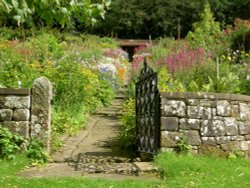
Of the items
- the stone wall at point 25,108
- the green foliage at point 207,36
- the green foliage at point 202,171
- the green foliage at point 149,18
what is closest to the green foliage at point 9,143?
the stone wall at point 25,108

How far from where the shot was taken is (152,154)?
23.3 ft

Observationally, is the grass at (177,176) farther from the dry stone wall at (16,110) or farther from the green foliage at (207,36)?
the green foliage at (207,36)

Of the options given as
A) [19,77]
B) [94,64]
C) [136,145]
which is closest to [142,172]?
[136,145]

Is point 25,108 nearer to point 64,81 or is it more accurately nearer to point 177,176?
point 177,176

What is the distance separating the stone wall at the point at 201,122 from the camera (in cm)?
704

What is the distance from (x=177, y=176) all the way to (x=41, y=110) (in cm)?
225

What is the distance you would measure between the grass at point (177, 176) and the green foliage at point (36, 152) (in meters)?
0.13

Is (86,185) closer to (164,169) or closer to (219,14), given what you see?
(164,169)

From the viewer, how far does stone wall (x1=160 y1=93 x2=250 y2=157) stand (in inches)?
277

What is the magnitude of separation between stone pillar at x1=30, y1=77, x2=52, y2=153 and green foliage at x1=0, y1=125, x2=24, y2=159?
0.77 feet

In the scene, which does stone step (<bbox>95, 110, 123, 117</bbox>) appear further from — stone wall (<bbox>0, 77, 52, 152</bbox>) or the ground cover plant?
stone wall (<bbox>0, 77, 52, 152</bbox>)

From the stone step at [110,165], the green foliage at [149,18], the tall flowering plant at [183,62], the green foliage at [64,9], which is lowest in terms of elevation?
the stone step at [110,165]

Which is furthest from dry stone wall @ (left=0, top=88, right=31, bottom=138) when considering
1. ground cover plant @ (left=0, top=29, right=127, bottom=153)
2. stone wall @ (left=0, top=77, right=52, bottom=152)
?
ground cover plant @ (left=0, top=29, right=127, bottom=153)

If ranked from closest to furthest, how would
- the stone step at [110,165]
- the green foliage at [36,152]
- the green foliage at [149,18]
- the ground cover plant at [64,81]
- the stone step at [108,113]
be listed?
the stone step at [110,165]
the green foliage at [36,152]
the ground cover plant at [64,81]
the stone step at [108,113]
the green foliage at [149,18]
